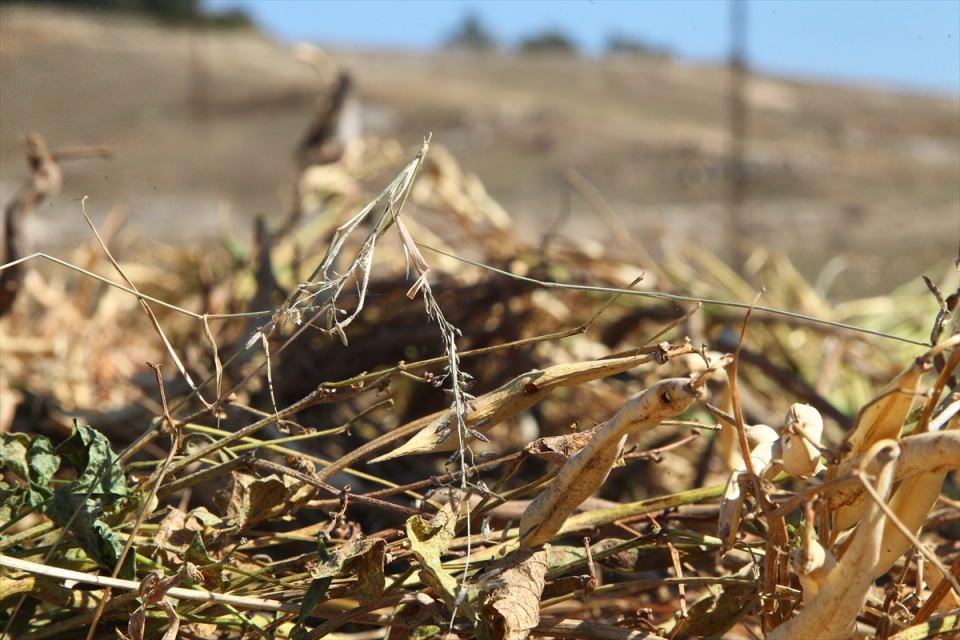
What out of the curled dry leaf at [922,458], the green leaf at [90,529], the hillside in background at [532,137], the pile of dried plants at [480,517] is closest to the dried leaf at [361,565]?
the pile of dried plants at [480,517]

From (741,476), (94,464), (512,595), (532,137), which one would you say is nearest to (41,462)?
(94,464)

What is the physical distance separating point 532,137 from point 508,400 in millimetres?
9431

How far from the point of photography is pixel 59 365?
130 centimetres

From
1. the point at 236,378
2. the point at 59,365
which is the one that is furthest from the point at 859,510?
the point at 59,365

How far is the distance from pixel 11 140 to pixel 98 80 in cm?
793

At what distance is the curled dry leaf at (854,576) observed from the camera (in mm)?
425

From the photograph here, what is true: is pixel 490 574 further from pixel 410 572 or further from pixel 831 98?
pixel 831 98

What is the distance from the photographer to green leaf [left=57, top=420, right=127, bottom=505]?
57 centimetres

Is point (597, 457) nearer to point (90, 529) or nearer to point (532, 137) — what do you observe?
point (90, 529)

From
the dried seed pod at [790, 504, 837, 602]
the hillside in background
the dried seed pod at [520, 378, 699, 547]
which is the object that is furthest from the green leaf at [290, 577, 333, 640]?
the hillside in background

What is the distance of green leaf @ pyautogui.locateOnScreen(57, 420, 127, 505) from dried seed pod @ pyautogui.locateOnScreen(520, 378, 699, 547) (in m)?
0.23

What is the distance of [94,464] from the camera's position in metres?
0.58

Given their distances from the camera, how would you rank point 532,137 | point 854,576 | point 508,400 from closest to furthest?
1. point 854,576
2. point 508,400
3. point 532,137

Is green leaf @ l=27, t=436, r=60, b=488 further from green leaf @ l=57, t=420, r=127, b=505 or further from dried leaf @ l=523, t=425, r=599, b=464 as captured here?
dried leaf @ l=523, t=425, r=599, b=464
